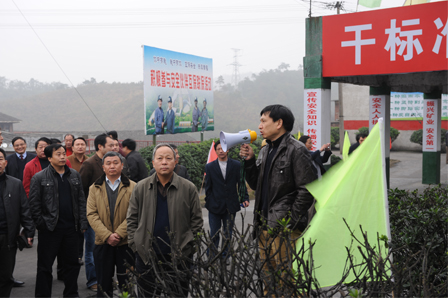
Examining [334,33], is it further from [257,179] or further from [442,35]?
[257,179]

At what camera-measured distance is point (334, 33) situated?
7672 millimetres

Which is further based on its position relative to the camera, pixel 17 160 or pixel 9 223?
pixel 17 160

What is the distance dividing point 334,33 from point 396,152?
73.0 feet

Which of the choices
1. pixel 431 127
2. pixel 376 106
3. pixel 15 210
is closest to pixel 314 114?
pixel 376 106

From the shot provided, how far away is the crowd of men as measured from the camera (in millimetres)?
3430

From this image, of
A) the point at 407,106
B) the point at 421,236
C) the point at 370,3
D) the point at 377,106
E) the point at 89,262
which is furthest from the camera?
the point at 407,106

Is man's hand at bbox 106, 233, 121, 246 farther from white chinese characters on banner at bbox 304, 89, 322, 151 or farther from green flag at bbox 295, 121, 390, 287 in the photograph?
white chinese characters on banner at bbox 304, 89, 322, 151

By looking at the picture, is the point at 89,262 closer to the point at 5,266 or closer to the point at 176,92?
the point at 5,266

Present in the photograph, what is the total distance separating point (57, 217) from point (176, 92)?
418 inches

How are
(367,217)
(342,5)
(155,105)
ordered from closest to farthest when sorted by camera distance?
(367,217) → (155,105) → (342,5)

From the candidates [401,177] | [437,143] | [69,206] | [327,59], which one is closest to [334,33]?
[327,59]

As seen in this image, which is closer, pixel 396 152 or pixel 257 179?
pixel 257 179

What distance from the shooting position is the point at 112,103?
337 feet

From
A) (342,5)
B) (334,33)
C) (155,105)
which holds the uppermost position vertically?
(342,5)
